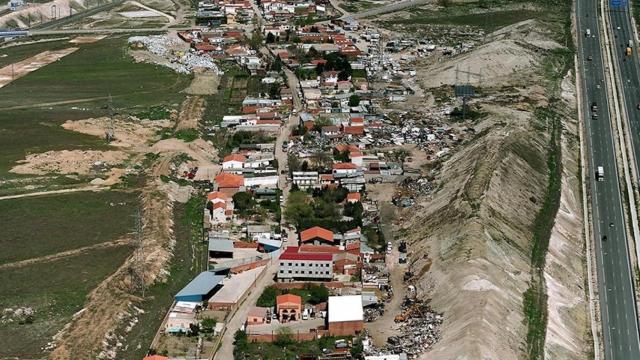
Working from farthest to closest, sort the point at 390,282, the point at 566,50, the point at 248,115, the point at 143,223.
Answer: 1. the point at 566,50
2. the point at 248,115
3. the point at 143,223
4. the point at 390,282

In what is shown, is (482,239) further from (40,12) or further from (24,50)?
(40,12)

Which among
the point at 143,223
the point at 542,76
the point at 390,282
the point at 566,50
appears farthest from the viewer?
the point at 566,50

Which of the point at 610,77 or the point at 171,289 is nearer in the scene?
the point at 171,289

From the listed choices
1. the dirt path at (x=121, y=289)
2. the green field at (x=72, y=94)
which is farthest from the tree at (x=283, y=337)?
the green field at (x=72, y=94)

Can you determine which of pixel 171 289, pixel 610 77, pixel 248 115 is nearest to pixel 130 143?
pixel 248 115

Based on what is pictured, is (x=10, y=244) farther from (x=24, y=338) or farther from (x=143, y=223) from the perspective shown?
(x=24, y=338)

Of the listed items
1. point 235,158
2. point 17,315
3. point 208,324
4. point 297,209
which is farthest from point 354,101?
point 17,315

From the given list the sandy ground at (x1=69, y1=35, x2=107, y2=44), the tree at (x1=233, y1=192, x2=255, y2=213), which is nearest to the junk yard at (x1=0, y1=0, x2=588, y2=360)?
the tree at (x1=233, y1=192, x2=255, y2=213)

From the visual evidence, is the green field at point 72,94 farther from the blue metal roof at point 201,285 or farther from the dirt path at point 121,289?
the blue metal roof at point 201,285
